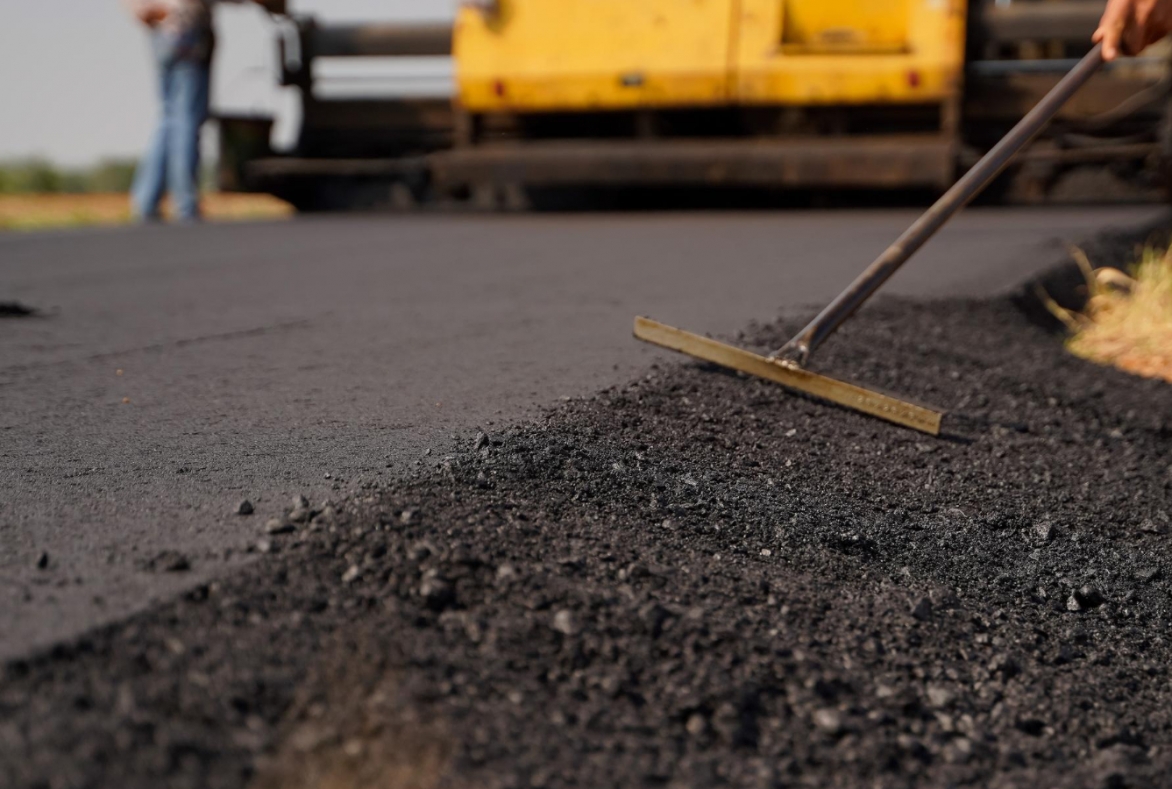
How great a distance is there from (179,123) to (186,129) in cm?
9

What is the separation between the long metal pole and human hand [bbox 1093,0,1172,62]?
0.06m

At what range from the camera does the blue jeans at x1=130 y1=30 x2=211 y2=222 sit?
9.28m

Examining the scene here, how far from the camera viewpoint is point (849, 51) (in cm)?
846

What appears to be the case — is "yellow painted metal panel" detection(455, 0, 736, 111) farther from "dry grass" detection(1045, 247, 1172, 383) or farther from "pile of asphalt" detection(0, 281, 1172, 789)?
"pile of asphalt" detection(0, 281, 1172, 789)

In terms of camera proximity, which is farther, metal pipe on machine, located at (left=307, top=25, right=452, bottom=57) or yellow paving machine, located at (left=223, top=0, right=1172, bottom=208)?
metal pipe on machine, located at (left=307, top=25, right=452, bottom=57)

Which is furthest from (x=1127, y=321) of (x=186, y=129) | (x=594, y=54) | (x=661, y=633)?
(x=186, y=129)

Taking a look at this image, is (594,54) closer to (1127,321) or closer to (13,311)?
(1127,321)

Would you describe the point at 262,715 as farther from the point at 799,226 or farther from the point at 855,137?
the point at 855,137

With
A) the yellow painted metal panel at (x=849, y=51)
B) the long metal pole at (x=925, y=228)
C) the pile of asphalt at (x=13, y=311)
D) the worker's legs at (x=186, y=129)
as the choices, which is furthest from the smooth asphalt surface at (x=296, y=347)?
the worker's legs at (x=186, y=129)

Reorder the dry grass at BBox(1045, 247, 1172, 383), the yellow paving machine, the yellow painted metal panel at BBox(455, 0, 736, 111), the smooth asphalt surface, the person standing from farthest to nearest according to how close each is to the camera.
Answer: the person standing, the yellow painted metal panel at BBox(455, 0, 736, 111), the yellow paving machine, the dry grass at BBox(1045, 247, 1172, 383), the smooth asphalt surface

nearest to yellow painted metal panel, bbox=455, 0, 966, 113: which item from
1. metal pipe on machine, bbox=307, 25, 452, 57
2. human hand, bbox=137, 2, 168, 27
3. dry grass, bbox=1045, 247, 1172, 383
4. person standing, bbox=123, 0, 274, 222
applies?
metal pipe on machine, bbox=307, 25, 452, 57

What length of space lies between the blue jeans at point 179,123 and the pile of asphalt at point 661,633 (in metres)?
7.40

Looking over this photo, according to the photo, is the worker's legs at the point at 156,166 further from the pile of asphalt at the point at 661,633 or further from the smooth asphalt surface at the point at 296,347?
the pile of asphalt at the point at 661,633

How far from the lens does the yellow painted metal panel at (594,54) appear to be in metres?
8.63
